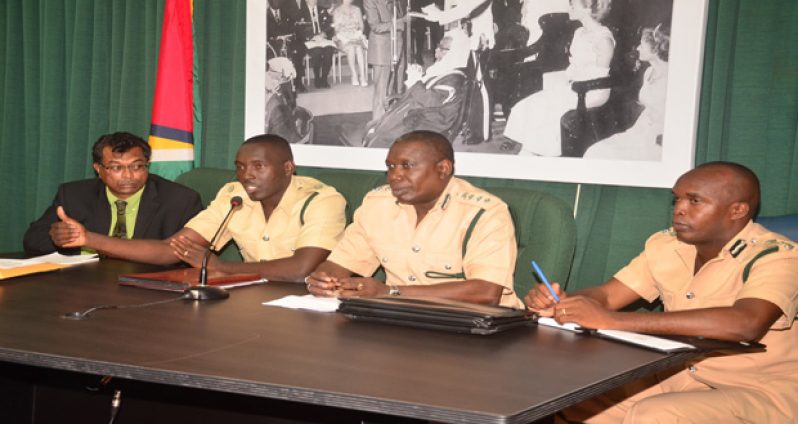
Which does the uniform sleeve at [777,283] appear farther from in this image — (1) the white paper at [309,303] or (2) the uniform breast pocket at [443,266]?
(1) the white paper at [309,303]

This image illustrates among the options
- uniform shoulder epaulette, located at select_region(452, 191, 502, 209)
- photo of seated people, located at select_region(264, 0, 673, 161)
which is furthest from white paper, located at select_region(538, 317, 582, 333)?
photo of seated people, located at select_region(264, 0, 673, 161)

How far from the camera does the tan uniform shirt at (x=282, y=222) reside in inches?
137

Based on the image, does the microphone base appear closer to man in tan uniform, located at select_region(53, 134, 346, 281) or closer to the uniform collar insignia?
man in tan uniform, located at select_region(53, 134, 346, 281)

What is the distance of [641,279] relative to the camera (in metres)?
2.76

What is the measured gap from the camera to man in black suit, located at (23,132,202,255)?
384 centimetres

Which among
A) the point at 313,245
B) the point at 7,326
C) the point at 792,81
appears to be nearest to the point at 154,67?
the point at 313,245

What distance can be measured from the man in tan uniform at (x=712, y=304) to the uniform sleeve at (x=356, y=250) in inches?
37.2

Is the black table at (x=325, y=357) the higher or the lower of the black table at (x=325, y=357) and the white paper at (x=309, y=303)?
the higher

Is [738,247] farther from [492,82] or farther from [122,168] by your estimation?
[122,168]

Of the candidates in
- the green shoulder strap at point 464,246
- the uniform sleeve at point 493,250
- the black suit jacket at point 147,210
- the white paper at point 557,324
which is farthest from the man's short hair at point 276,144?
the white paper at point 557,324

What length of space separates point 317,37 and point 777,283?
2736mm

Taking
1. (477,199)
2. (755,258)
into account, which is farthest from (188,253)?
(755,258)

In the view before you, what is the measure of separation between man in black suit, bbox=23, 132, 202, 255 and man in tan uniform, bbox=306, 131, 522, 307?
0.97 meters

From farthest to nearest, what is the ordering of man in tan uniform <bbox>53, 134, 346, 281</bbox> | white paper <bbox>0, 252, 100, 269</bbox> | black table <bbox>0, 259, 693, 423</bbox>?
man in tan uniform <bbox>53, 134, 346, 281</bbox>
white paper <bbox>0, 252, 100, 269</bbox>
black table <bbox>0, 259, 693, 423</bbox>
